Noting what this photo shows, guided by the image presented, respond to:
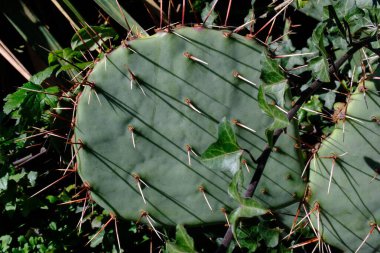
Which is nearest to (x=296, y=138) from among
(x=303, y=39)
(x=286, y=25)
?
(x=286, y=25)

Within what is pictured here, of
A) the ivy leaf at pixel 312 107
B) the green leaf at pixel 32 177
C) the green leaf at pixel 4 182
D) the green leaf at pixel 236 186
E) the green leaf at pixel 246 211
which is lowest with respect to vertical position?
the ivy leaf at pixel 312 107

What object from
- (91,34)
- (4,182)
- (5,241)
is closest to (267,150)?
(91,34)

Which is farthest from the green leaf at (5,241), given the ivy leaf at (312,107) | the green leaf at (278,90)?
the green leaf at (278,90)

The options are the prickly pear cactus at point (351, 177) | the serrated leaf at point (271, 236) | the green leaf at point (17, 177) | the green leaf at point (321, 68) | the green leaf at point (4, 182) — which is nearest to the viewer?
the green leaf at point (321, 68)

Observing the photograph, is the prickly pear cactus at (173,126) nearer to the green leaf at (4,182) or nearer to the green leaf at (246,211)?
the green leaf at (246,211)

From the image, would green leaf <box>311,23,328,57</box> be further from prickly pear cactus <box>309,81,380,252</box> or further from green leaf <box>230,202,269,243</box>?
green leaf <box>230,202,269,243</box>

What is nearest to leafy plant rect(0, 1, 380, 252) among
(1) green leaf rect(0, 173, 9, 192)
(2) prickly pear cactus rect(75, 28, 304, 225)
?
(2) prickly pear cactus rect(75, 28, 304, 225)
